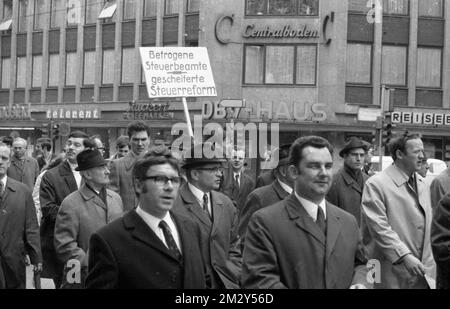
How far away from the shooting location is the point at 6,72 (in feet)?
162

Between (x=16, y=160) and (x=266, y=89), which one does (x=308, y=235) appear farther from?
(x=266, y=89)

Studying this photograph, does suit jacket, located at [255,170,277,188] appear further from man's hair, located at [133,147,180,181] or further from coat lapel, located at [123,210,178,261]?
coat lapel, located at [123,210,178,261]

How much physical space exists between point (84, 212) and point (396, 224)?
2.79m

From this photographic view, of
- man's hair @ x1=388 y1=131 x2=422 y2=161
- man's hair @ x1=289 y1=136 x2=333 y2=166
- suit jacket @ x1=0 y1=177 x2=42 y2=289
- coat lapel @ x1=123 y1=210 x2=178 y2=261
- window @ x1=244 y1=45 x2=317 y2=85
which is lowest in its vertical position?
suit jacket @ x1=0 y1=177 x2=42 y2=289

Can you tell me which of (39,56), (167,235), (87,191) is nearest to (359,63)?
(39,56)

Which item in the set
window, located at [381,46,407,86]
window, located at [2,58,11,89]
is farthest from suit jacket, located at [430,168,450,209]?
window, located at [2,58,11,89]

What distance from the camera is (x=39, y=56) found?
47.3 metres

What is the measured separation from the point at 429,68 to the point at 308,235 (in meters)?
34.0

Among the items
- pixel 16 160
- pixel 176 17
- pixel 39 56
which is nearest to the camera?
pixel 16 160

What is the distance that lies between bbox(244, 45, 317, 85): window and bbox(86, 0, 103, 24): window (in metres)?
9.60

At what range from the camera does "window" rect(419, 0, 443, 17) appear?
38094 millimetres

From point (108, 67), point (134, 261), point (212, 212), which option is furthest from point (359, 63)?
point (134, 261)

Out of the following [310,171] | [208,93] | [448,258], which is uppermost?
[208,93]

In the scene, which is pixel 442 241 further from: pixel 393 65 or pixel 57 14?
pixel 57 14
